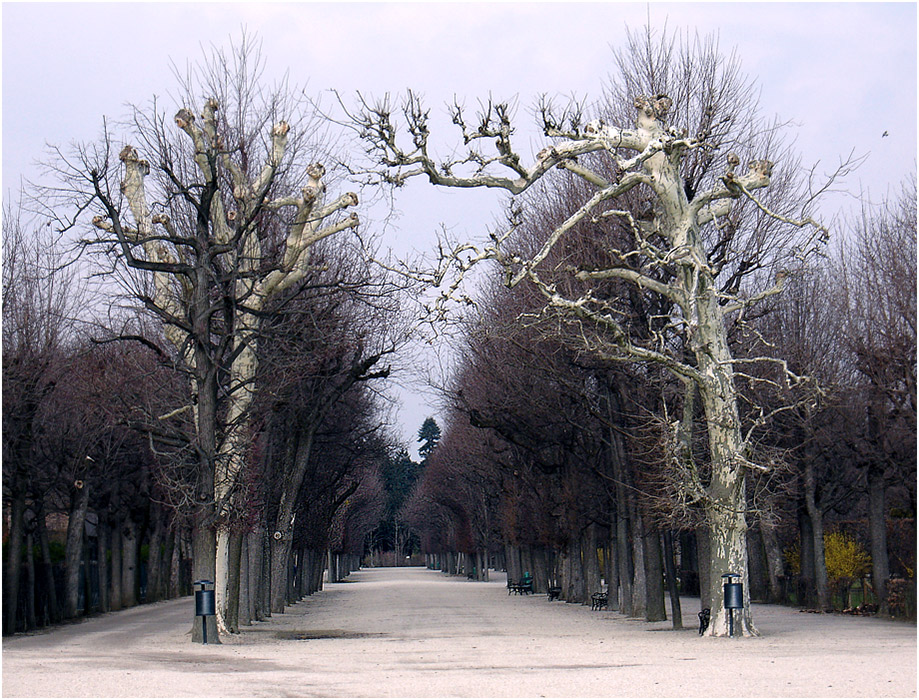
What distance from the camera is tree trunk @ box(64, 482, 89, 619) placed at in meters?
30.1

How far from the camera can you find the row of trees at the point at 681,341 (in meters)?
21.0

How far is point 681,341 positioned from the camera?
87.7 feet

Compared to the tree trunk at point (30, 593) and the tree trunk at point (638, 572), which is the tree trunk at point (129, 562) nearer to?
the tree trunk at point (30, 593)

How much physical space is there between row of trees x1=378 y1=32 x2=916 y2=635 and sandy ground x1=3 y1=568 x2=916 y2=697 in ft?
8.70

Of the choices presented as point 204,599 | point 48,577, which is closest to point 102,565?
point 48,577

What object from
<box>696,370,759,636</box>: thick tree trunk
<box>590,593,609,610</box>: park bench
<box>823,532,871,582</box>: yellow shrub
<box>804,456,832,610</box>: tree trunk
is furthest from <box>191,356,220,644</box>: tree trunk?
<box>823,532,871,582</box>: yellow shrub

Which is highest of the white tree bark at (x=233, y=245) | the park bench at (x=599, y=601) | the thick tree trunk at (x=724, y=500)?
the white tree bark at (x=233, y=245)

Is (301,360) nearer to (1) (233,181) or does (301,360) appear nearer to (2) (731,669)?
(1) (233,181)

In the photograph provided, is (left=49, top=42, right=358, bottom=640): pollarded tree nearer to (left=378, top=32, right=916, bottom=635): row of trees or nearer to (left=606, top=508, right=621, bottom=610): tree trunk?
(left=378, top=32, right=916, bottom=635): row of trees

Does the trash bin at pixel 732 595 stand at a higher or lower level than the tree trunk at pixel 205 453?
lower

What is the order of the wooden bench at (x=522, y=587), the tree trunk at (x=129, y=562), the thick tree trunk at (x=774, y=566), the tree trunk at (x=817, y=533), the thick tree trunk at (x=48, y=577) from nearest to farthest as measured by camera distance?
the thick tree trunk at (x=48, y=577), the tree trunk at (x=817, y=533), the thick tree trunk at (x=774, y=566), the tree trunk at (x=129, y=562), the wooden bench at (x=522, y=587)

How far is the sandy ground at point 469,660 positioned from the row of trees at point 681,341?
2.65 metres

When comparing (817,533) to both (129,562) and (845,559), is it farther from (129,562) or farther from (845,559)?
(129,562)

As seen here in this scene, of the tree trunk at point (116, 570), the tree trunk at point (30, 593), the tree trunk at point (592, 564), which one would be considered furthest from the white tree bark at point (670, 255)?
the tree trunk at point (116, 570)
